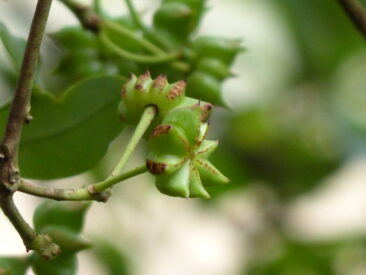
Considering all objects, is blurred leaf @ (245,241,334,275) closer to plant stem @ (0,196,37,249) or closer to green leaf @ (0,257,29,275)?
green leaf @ (0,257,29,275)

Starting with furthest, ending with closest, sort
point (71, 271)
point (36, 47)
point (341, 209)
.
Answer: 1. point (341, 209)
2. point (71, 271)
3. point (36, 47)

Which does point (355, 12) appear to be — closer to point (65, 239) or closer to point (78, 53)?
point (78, 53)

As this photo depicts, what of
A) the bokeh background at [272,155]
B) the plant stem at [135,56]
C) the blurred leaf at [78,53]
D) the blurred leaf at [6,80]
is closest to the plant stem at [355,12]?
the plant stem at [135,56]

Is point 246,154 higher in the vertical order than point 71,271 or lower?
lower

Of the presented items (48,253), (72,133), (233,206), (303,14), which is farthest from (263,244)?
(48,253)

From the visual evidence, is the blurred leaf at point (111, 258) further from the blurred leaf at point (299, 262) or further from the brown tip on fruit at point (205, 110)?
the brown tip on fruit at point (205, 110)

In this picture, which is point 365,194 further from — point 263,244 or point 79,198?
point 79,198

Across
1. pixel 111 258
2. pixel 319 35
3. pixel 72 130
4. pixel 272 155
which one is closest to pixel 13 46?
pixel 72 130
